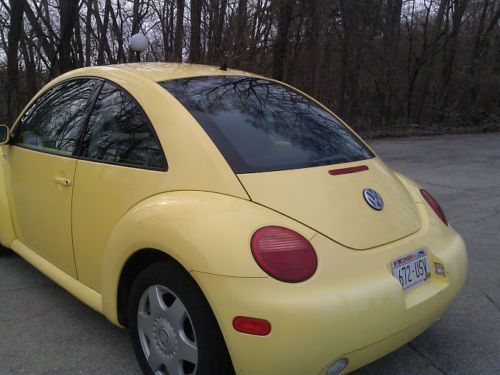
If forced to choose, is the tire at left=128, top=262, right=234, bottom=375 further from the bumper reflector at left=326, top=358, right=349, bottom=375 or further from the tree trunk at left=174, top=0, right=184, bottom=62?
the tree trunk at left=174, top=0, right=184, bottom=62

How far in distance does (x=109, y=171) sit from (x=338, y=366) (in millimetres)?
1514

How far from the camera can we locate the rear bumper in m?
1.90

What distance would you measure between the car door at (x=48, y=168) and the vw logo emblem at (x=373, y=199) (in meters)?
1.66

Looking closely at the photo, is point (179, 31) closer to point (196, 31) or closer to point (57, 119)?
point (196, 31)

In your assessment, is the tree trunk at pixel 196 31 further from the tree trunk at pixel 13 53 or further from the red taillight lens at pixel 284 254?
the red taillight lens at pixel 284 254

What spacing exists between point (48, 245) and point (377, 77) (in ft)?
45.3

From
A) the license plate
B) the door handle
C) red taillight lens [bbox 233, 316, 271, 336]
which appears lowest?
red taillight lens [bbox 233, 316, 271, 336]

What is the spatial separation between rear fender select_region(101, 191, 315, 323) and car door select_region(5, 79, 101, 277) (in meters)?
0.74

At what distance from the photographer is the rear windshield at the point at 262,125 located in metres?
2.45

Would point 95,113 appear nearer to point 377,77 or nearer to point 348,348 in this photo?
point 348,348

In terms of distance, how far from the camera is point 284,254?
1.98m

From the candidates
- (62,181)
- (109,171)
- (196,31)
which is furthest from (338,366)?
(196,31)

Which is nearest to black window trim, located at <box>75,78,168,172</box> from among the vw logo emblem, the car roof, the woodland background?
the car roof

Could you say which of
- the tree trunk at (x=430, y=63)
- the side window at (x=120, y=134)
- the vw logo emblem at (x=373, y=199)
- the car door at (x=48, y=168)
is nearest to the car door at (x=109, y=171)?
the side window at (x=120, y=134)
